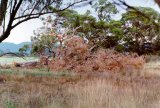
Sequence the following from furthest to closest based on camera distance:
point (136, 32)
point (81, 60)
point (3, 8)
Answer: point (136, 32)
point (81, 60)
point (3, 8)

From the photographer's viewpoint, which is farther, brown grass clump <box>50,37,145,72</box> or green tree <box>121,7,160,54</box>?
green tree <box>121,7,160,54</box>

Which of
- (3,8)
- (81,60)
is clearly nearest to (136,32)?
(81,60)

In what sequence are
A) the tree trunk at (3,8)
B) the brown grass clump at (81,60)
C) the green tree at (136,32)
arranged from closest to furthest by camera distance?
the tree trunk at (3,8) → the brown grass clump at (81,60) → the green tree at (136,32)

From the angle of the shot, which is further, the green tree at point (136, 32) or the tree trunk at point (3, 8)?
the green tree at point (136, 32)

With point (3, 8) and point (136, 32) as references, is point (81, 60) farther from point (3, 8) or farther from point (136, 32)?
point (136, 32)

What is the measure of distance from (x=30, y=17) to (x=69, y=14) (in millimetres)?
27772

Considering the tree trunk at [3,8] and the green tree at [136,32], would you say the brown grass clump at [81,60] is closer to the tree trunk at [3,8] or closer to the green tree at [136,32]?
the tree trunk at [3,8]

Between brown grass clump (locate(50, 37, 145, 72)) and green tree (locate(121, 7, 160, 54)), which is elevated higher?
green tree (locate(121, 7, 160, 54))

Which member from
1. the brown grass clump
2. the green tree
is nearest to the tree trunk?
the brown grass clump

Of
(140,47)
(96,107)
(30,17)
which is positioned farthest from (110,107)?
(140,47)

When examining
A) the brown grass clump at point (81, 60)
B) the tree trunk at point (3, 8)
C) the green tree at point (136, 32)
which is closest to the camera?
the tree trunk at point (3, 8)

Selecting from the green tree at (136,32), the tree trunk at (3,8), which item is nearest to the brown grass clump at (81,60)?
the tree trunk at (3,8)

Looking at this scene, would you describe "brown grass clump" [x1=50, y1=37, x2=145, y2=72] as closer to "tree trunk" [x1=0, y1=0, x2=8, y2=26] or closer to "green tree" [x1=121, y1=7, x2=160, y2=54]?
"tree trunk" [x1=0, y1=0, x2=8, y2=26]

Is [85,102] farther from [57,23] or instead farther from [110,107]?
[57,23]
